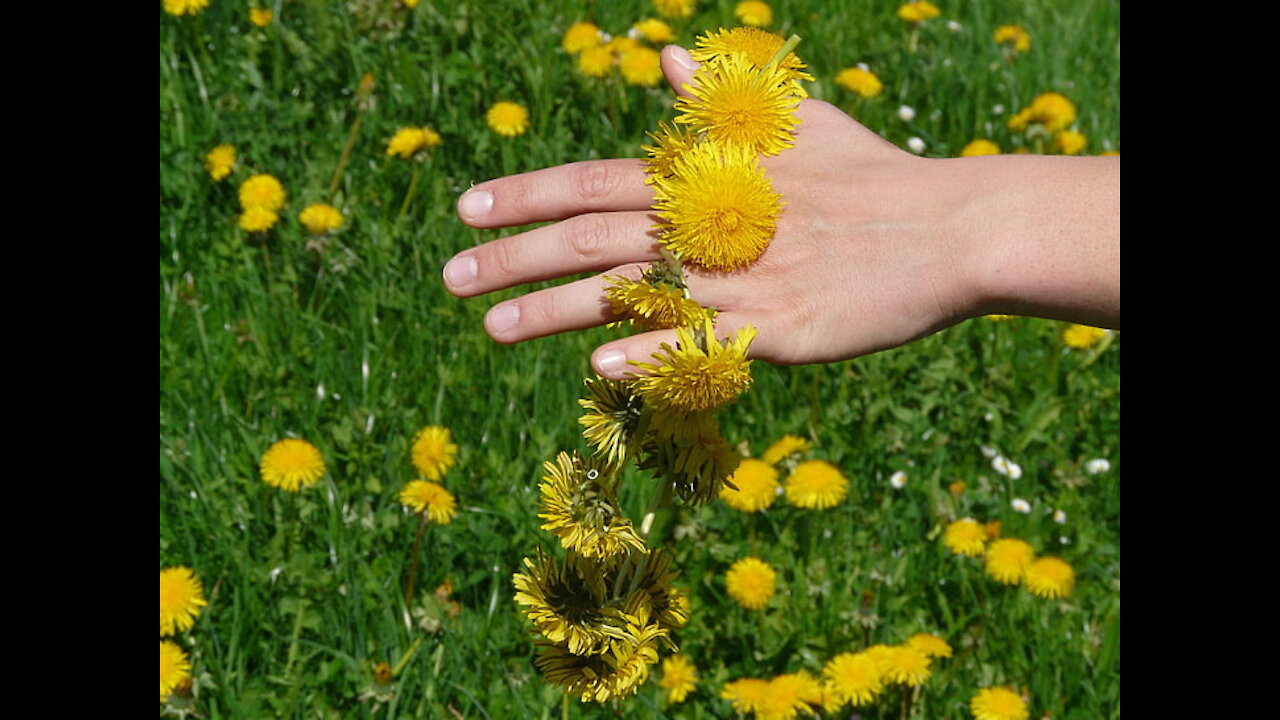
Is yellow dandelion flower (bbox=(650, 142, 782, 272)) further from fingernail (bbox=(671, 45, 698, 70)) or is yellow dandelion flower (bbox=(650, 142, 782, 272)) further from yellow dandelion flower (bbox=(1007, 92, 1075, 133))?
yellow dandelion flower (bbox=(1007, 92, 1075, 133))

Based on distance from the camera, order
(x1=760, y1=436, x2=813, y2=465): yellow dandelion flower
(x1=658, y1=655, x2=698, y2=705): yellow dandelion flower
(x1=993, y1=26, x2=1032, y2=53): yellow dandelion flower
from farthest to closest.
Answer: (x1=993, y1=26, x2=1032, y2=53): yellow dandelion flower, (x1=760, y1=436, x2=813, y2=465): yellow dandelion flower, (x1=658, y1=655, x2=698, y2=705): yellow dandelion flower

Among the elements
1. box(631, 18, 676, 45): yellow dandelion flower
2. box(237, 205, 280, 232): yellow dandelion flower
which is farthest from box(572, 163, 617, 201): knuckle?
box(631, 18, 676, 45): yellow dandelion flower

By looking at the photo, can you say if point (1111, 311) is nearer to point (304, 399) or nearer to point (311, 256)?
point (304, 399)

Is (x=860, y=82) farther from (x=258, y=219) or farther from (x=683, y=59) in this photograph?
(x=683, y=59)

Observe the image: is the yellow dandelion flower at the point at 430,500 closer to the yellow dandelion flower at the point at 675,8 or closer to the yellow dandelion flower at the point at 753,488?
A: the yellow dandelion flower at the point at 753,488

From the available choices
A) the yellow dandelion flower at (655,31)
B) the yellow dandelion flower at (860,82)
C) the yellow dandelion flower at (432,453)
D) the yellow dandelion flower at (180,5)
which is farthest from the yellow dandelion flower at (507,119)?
the yellow dandelion flower at (432,453)

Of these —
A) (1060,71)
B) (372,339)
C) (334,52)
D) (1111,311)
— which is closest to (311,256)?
(372,339)
